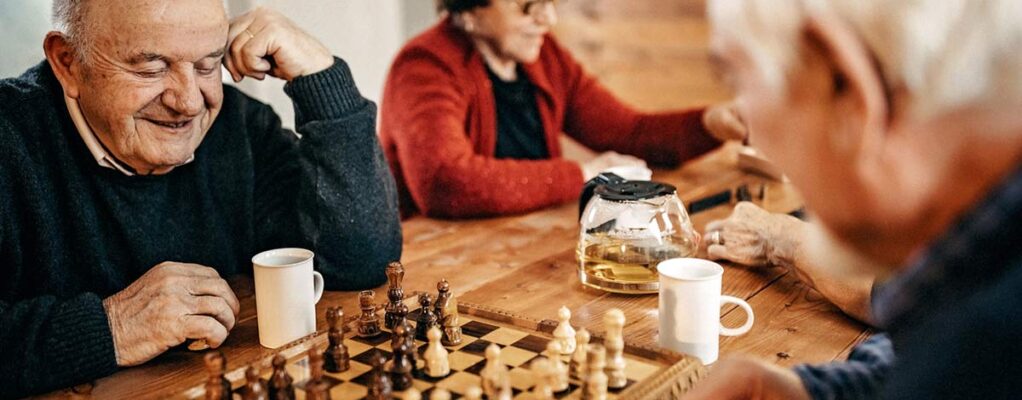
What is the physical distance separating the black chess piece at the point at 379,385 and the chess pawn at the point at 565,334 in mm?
278

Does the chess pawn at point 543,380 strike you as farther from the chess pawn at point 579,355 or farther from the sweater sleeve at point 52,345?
the sweater sleeve at point 52,345

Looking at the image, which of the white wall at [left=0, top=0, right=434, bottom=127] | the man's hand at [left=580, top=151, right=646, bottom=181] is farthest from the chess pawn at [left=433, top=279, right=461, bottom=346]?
the white wall at [left=0, top=0, right=434, bottom=127]

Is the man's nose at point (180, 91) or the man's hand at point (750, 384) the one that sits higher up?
the man's nose at point (180, 91)

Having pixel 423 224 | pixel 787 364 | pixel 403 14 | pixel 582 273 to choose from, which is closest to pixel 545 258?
pixel 582 273

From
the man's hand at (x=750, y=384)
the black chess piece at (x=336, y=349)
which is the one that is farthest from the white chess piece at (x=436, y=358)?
the man's hand at (x=750, y=384)

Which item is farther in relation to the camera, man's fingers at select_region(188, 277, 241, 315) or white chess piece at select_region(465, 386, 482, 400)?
man's fingers at select_region(188, 277, 241, 315)

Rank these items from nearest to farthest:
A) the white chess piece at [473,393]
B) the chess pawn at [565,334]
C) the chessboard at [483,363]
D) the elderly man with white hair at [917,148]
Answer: the elderly man with white hair at [917,148], the white chess piece at [473,393], the chessboard at [483,363], the chess pawn at [565,334]

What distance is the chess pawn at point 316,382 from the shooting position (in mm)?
1210

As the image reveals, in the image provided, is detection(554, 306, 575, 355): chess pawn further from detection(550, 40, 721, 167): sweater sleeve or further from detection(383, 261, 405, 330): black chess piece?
detection(550, 40, 721, 167): sweater sleeve

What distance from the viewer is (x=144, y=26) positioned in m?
1.67

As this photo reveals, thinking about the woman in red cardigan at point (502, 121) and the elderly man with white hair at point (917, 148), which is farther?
the woman in red cardigan at point (502, 121)

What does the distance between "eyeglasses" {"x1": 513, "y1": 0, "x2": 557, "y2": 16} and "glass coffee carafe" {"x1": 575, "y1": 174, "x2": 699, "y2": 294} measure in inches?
44.8

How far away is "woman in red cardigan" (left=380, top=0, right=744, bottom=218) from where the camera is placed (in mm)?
2486

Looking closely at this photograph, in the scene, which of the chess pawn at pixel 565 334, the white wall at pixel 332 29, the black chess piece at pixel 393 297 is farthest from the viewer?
the white wall at pixel 332 29
